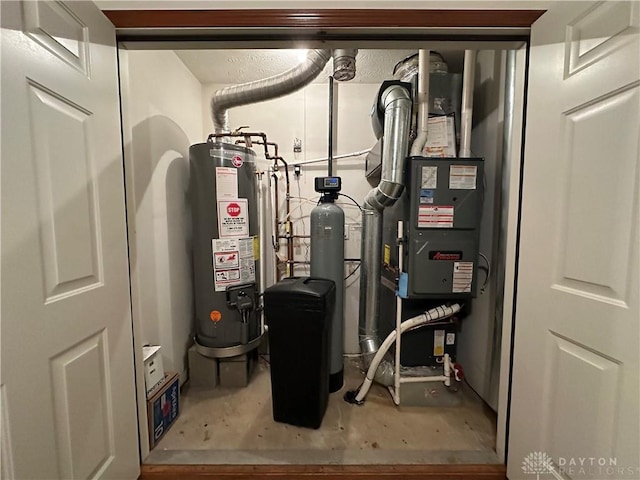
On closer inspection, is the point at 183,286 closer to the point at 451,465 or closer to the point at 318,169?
the point at 318,169

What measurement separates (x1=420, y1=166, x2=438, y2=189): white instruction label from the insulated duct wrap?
102cm

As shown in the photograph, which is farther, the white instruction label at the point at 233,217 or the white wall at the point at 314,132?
the white wall at the point at 314,132

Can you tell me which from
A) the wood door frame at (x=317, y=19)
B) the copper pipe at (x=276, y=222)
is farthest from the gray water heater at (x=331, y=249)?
the wood door frame at (x=317, y=19)

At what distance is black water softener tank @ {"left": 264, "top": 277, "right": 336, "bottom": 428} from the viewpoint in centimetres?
140

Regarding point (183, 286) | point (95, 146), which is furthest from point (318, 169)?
point (95, 146)

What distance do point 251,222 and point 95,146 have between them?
40.3 inches

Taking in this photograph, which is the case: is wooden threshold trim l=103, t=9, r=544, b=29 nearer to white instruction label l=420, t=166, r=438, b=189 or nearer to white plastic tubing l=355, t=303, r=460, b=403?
Result: white instruction label l=420, t=166, r=438, b=189

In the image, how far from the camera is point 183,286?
6.18 feet

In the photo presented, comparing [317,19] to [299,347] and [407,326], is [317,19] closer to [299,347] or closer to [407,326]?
[299,347]

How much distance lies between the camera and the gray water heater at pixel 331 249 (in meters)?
1.80

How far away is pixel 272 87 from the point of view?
1821 mm

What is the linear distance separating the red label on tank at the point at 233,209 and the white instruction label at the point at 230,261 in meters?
0.18

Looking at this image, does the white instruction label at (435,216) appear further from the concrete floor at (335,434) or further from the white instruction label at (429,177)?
the concrete floor at (335,434)

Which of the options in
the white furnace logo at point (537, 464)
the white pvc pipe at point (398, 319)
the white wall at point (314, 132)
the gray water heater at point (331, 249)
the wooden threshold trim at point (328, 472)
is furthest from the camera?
the white wall at point (314, 132)
